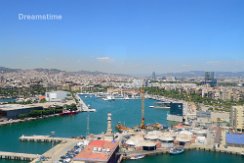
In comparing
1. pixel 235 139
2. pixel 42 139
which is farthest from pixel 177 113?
pixel 42 139

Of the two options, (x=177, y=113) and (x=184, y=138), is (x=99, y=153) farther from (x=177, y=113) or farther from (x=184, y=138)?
(x=177, y=113)

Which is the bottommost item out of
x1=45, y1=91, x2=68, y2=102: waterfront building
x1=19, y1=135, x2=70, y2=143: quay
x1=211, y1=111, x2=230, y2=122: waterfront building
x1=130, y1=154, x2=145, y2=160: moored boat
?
x1=130, y1=154, x2=145, y2=160: moored boat

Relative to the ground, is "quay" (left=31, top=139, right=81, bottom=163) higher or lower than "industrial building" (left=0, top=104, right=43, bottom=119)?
lower

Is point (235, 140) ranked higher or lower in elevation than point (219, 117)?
lower

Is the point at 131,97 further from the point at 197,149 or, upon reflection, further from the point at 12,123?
the point at 197,149

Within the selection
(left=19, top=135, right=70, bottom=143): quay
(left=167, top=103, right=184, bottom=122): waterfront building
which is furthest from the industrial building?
(left=167, top=103, right=184, bottom=122): waterfront building

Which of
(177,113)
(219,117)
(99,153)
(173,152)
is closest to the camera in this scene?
(99,153)

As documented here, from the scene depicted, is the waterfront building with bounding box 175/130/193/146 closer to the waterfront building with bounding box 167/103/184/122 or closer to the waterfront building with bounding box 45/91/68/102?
the waterfront building with bounding box 167/103/184/122

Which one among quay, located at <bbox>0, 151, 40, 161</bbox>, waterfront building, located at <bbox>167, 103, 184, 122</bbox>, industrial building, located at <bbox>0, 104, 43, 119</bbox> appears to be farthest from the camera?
waterfront building, located at <bbox>167, 103, 184, 122</bbox>
